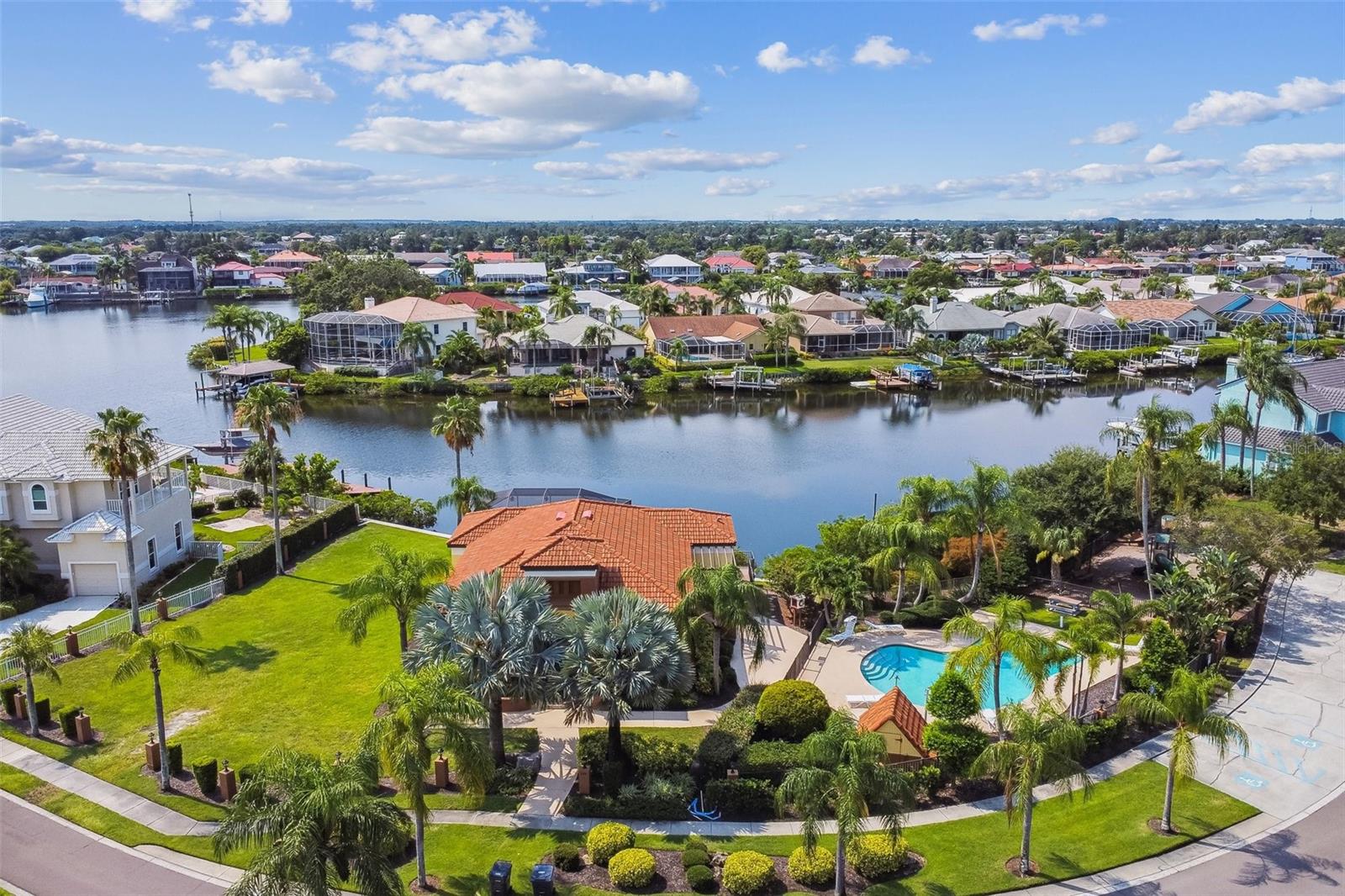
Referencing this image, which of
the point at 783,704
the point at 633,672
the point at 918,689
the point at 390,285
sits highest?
the point at 390,285

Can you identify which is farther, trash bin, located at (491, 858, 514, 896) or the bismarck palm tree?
the bismarck palm tree

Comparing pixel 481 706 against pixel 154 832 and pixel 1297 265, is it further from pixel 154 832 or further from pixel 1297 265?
pixel 1297 265

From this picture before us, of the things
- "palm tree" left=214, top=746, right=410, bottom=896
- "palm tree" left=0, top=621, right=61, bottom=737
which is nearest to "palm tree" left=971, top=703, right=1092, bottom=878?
"palm tree" left=214, top=746, right=410, bottom=896

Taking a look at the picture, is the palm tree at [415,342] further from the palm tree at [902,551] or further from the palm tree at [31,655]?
the palm tree at [31,655]

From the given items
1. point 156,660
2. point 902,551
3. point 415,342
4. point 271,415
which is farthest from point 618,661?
point 415,342

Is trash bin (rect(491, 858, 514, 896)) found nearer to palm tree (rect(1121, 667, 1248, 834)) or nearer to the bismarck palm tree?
the bismarck palm tree

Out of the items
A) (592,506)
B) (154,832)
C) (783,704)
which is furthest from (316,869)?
(592,506)
